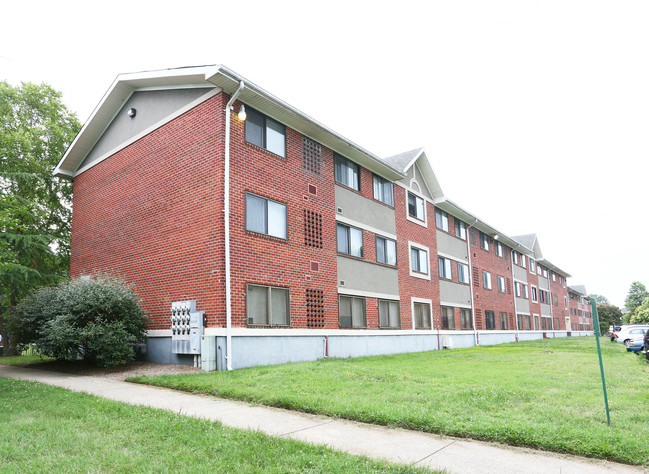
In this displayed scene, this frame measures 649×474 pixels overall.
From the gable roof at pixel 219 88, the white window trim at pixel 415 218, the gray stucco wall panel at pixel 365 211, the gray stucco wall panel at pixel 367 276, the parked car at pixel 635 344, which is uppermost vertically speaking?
the gable roof at pixel 219 88

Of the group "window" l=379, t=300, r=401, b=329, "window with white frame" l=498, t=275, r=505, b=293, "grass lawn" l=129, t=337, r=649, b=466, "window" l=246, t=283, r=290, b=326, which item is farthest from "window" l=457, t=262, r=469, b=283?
"window" l=246, t=283, r=290, b=326

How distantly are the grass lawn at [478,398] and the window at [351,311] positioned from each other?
4.95m

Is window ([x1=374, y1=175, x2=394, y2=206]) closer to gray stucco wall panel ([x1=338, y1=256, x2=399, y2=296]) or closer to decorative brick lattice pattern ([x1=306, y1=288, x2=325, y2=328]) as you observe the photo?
gray stucco wall panel ([x1=338, y1=256, x2=399, y2=296])

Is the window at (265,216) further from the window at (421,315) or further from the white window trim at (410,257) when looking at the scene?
the window at (421,315)

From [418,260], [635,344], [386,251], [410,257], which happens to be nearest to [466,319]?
[418,260]

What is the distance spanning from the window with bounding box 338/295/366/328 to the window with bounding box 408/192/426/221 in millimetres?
7148

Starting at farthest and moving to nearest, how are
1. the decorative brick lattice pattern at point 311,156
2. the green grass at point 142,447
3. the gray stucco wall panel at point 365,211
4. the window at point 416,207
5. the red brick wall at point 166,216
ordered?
1. the window at point 416,207
2. the gray stucco wall panel at point 365,211
3. the decorative brick lattice pattern at point 311,156
4. the red brick wall at point 166,216
5. the green grass at point 142,447

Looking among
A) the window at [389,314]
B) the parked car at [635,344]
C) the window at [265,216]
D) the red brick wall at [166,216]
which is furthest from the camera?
the window at [389,314]

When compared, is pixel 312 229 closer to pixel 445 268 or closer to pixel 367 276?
pixel 367 276

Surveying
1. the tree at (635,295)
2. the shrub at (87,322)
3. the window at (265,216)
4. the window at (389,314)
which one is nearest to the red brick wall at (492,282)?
the window at (389,314)

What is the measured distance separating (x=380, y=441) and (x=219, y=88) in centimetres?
1118

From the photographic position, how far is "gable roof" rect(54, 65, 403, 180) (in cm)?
1370

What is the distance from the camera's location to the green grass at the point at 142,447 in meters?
4.59

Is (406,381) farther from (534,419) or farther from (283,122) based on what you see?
(283,122)
